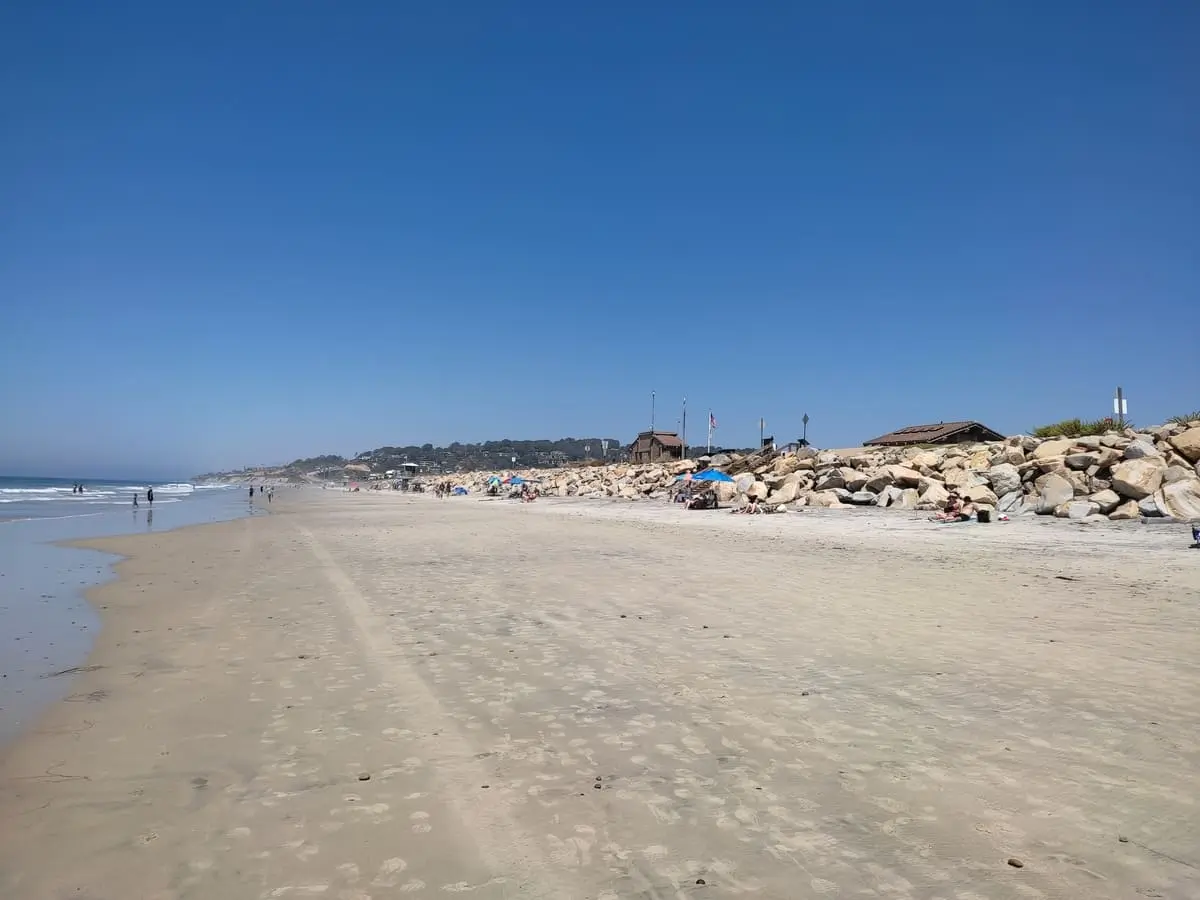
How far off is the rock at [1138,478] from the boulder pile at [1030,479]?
3 centimetres

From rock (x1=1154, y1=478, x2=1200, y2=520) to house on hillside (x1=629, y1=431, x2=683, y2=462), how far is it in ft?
196

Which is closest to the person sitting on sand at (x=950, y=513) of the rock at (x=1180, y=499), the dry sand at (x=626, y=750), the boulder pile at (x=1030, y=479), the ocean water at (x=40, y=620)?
the boulder pile at (x=1030, y=479)

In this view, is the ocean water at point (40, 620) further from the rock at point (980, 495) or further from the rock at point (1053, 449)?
the rock at point (1053, 449)

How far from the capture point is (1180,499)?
16125 millimetres

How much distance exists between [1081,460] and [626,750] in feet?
70.7

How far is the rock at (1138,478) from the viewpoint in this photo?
671 inches

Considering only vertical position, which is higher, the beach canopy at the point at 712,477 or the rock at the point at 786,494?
the beach canopy at the point at 712,477

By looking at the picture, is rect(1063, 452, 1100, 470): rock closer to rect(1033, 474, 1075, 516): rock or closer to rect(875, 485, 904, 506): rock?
rect(1033, 474, 1075, 516): rock

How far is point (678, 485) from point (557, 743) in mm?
36979

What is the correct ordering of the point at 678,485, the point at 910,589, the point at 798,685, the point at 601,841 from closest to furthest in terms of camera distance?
the point at 601,841 < the point at 798,685 < the point at 910,589 < the point at 678,485

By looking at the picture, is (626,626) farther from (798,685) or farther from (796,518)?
(796,518)

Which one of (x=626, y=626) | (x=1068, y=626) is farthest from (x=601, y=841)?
(x=1068, y=626)

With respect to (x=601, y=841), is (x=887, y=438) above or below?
above

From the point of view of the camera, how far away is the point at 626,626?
317 inches
